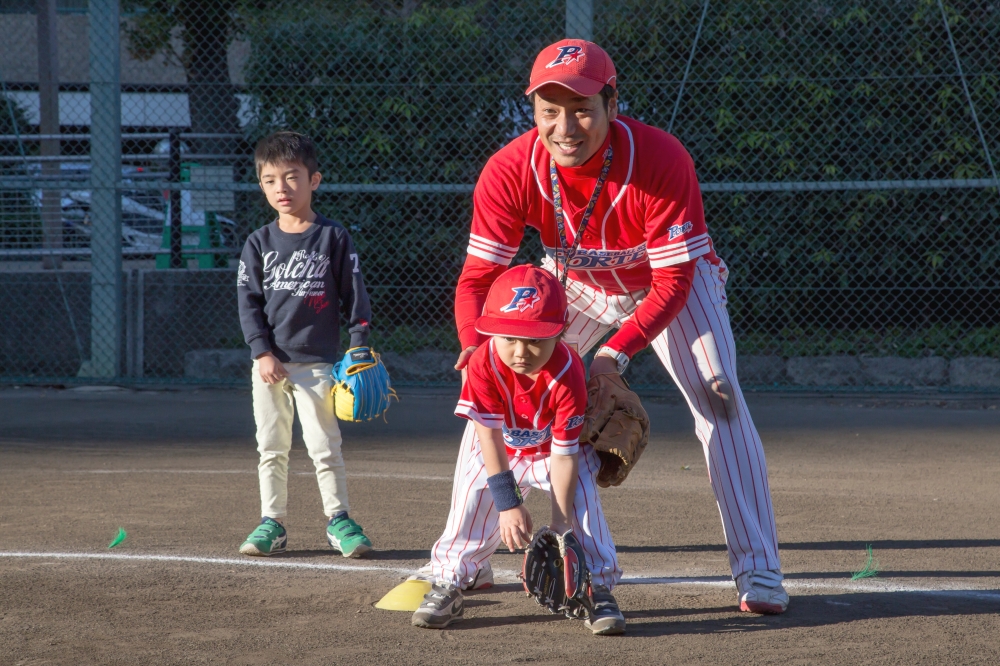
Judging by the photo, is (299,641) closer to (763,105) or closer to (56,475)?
(56,475)

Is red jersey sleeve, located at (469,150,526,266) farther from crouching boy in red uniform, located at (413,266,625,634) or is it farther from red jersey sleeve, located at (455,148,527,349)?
crouching boy in red uniform, located at (413,266,625,634)

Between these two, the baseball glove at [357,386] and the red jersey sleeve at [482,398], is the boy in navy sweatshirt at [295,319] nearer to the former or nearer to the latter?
the baseball glove at [357,386]

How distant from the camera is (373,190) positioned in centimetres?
880

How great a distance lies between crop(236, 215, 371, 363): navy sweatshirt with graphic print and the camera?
4457 mm

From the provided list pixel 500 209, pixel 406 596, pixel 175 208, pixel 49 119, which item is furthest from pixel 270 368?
pixel 49 119

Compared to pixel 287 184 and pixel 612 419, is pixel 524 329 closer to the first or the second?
pixel 612 419

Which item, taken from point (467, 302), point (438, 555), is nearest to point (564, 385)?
point (467, 302)

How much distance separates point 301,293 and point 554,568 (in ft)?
5.93

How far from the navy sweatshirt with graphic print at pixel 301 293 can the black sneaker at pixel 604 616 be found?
159 centimetres

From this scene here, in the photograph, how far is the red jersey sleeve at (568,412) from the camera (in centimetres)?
328

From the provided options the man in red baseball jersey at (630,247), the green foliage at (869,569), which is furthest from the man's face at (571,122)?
the green foliage at (869,569)

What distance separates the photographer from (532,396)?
11.0ft

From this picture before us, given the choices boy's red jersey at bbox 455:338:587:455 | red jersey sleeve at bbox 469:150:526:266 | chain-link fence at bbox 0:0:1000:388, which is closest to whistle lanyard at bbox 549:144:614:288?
red jersey sleeve at bbox 469:150:526:266

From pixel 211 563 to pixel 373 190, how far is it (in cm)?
514
